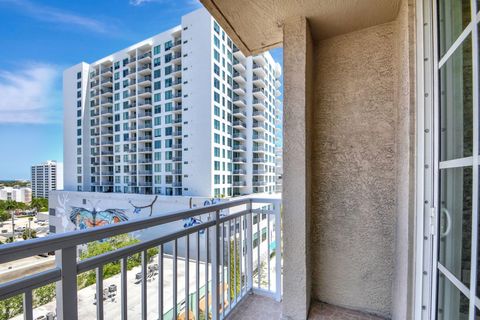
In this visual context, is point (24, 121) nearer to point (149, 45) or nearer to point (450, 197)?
point (149, 45)

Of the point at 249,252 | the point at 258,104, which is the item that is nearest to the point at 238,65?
the point at 258,104

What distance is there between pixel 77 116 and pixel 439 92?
2884 cm

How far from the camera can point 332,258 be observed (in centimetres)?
186

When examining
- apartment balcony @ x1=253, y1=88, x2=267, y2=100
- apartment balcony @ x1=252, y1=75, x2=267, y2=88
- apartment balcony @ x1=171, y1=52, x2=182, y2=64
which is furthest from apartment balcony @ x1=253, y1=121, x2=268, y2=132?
apartment balcony @ x1=171, y1=52, x2=182, y2=64

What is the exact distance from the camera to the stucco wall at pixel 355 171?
1.71 metres

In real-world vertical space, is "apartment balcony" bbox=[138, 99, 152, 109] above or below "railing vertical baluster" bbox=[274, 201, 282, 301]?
above

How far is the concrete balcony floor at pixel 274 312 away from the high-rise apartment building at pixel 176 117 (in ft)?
46.6

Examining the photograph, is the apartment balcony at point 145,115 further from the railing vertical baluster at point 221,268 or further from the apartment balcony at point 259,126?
the railing vertical baluster at point 221,268

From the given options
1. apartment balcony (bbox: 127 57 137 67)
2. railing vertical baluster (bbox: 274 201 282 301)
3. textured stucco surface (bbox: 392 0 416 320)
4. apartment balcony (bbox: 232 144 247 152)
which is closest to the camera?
textured stucco surface (bbox: 392 0 416 320)

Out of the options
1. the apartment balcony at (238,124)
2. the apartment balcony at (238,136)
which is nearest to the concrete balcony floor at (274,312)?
the apartment balcony at (238,136)

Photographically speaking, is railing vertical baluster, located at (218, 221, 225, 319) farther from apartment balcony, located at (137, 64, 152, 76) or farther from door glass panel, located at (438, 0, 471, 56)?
apartment balcony, located at (137, 64, 152, 76)

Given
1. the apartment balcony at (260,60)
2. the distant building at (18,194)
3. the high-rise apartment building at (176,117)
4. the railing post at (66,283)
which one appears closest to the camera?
the railing post at (66,283)

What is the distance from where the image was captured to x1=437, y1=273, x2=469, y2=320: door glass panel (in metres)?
0.81

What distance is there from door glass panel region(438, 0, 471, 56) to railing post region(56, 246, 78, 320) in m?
1.57
